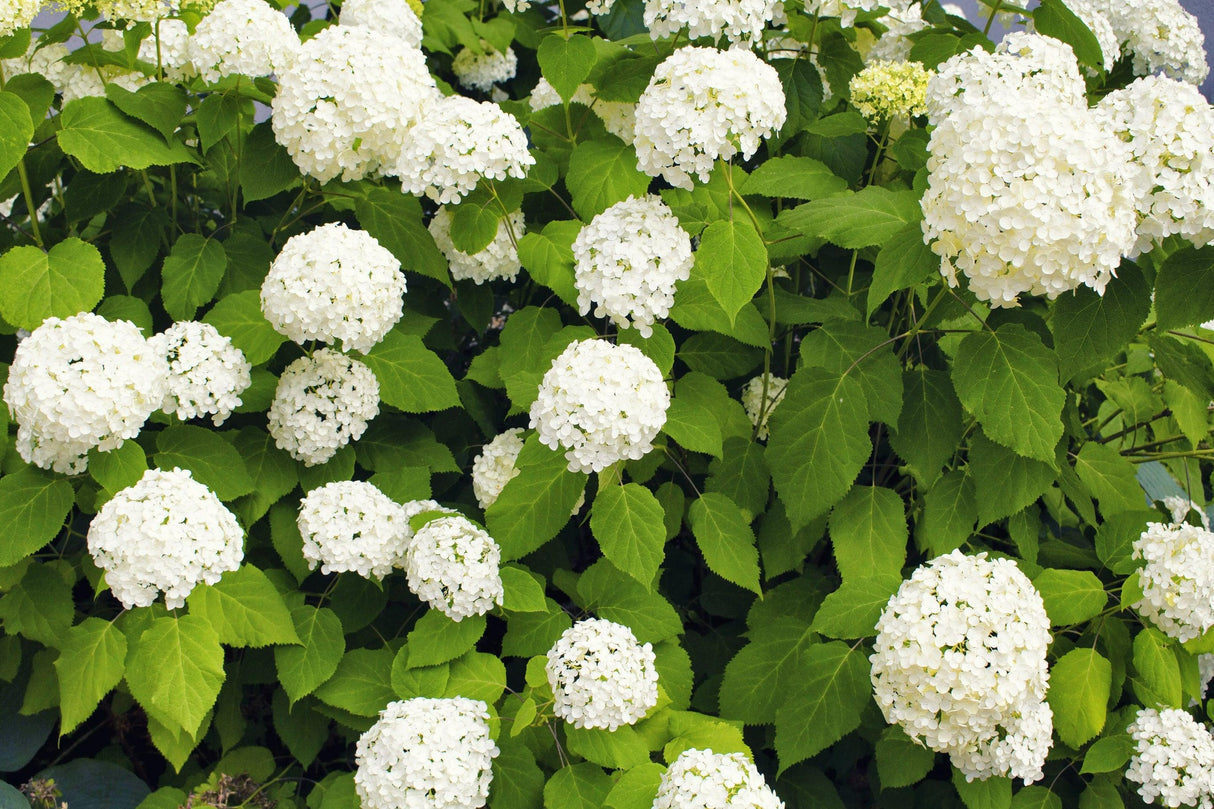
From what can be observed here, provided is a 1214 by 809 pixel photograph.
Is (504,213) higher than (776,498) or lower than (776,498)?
higher

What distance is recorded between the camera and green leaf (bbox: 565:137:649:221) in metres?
2.62

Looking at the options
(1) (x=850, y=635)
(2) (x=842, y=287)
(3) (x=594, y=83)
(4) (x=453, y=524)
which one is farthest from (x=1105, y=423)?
(4) (x=453, y=524)

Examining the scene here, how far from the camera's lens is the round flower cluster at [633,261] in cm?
241

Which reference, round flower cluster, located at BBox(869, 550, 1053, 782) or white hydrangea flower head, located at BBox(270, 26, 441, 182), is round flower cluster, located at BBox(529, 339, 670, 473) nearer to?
round flower cluster, located at BBox(869, 550, 1053, 782)

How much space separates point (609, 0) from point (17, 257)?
172 centimetres

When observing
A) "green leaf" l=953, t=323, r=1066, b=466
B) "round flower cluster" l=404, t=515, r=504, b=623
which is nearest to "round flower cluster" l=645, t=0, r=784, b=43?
"green leaf" l=953, t=323, r=1066, b=466

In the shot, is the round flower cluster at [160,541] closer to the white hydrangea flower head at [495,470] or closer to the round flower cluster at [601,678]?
the white hydrangea flower head at [495,470]

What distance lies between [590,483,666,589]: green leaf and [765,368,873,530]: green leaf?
1.13 feet

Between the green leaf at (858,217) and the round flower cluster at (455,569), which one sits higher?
the green leaf at (858,217)

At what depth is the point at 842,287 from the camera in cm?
298

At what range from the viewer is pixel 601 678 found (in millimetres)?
2129

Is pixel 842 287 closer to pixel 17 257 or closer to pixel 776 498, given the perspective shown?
pixel 776 498

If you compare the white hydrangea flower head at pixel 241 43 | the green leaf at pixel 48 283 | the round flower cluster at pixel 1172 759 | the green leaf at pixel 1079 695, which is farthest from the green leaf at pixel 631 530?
the white hydrangea flower head at pixel 241 43

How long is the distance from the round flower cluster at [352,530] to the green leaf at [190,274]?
0.71m
